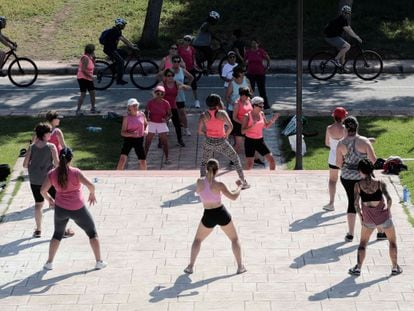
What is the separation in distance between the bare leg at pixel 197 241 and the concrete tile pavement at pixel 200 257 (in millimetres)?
144

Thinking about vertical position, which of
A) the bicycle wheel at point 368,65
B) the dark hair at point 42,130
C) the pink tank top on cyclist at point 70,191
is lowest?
the bicycle wheel at point 368,65

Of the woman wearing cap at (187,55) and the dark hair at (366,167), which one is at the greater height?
the dark hair at (366,167)

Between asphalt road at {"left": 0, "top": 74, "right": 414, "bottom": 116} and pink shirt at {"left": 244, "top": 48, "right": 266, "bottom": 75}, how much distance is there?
3.34 ft

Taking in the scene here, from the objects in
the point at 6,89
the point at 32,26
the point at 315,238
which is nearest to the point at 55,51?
the point at 32,26

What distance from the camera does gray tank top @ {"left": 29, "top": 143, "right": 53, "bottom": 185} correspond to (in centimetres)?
1374

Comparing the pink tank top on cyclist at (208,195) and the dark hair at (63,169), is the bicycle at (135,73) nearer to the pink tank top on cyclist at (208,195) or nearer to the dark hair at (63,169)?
the dark hair at (63,169)

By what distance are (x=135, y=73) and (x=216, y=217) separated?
44.8 ft

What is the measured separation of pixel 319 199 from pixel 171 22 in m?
15.3

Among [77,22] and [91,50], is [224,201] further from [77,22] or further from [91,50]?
[77,22]

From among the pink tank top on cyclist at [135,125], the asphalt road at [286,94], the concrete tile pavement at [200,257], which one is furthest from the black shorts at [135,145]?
the asphalt road at [286,94]

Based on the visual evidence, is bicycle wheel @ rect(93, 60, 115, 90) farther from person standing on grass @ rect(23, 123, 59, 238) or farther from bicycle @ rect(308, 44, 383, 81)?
person standing on grass @ rect(23, 123, 59, 238)

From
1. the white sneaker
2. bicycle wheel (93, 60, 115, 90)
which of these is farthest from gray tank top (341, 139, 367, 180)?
bicycle wheel (93, 60, 115, 90)

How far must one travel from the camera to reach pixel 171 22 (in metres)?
29.9

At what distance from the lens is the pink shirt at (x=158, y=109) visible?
1761 centimetres
